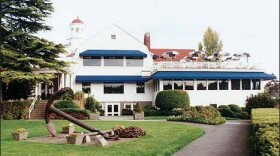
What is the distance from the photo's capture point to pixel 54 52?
3556 cm

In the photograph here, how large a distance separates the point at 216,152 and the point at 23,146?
7.33 meters

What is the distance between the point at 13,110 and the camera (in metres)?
34.5

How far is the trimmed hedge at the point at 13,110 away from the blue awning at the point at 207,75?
14425 millimetres

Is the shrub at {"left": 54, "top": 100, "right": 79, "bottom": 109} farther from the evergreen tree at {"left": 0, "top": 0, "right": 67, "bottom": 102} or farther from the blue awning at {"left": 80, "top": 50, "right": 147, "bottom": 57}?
the blue awning at {"left": 80, "top": 50, "right": 147, "bottom": 57}

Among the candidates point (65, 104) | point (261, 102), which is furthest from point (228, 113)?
point (65, 104)

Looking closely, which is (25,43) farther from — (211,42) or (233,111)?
(211,42)

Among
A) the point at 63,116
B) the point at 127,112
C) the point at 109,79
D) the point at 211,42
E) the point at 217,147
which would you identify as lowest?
the point at 217,147

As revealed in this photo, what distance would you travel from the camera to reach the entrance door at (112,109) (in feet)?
153

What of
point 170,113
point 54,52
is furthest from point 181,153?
point 170,113

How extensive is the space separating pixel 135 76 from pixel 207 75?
830 cm

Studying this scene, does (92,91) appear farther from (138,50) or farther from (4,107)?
(4,107)

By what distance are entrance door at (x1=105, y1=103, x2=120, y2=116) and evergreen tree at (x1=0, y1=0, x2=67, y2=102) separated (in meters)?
12.1

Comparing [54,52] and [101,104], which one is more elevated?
[54,52]

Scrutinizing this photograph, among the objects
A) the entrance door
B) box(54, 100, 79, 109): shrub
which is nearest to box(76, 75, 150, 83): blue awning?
the entrance door
